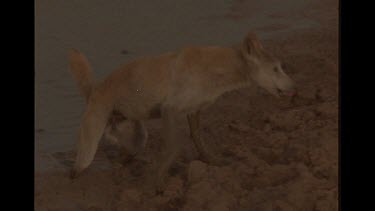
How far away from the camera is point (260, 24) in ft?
29.9

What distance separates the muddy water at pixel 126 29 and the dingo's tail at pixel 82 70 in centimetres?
111

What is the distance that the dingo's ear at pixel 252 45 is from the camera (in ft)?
18.6

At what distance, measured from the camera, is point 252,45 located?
18.7 ft

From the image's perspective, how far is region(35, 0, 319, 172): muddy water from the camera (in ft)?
26.2

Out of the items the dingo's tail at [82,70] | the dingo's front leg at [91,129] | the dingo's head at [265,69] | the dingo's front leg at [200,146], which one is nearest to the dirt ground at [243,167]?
the dingo's front leg at [200,146]

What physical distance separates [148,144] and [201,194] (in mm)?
1370

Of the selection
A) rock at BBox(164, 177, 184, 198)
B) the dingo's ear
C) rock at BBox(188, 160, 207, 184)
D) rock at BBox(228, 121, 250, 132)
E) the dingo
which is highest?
the dingo's ear

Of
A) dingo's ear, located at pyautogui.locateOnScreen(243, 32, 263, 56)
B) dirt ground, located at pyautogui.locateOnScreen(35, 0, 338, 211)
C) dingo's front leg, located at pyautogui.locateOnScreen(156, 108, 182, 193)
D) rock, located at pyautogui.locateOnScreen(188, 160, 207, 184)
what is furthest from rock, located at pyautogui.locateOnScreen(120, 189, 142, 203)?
dingo's ear, located at pyautogui.locateOnScreen(243, 32, 263, 56)

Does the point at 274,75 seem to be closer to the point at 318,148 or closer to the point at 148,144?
the point at 318,148

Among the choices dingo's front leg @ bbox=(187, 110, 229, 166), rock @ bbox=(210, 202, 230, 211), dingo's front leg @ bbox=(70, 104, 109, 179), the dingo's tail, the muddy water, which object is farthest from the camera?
the muddy water

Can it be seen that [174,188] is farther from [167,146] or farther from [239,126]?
[239,126]

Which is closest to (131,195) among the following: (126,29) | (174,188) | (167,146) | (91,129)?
(174,188)

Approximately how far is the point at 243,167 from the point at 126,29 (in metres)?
3.63

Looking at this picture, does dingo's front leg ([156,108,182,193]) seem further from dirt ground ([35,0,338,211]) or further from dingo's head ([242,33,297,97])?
dingo's head ([242,33,297,97])
